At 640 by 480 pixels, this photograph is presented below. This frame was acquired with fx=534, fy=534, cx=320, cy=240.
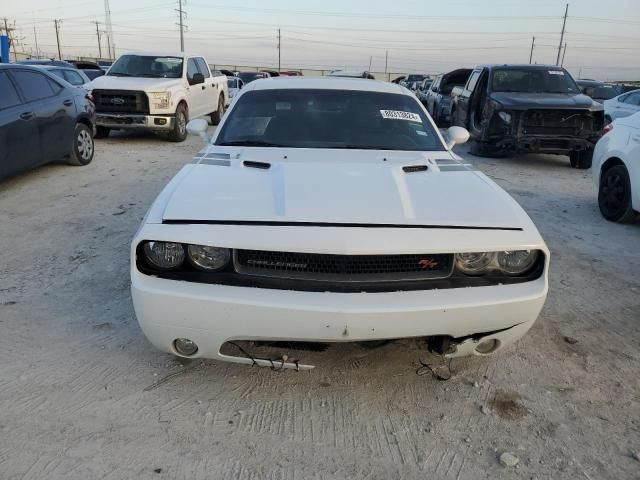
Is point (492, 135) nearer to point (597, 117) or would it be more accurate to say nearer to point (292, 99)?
point (597, 117)

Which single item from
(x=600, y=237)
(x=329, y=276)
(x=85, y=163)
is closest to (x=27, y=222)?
(x=85, y=163)

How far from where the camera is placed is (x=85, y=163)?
8.85m

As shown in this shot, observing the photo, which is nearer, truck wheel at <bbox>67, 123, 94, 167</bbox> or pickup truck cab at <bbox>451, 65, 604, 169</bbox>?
truck wheel at <bbox>67, 123, 94, 167</bbox>

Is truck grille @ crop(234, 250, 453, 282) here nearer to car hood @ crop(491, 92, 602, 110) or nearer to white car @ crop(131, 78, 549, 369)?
white car @ crop(131, 78, 549, 369)

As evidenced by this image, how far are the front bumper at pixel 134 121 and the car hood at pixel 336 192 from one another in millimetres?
8126

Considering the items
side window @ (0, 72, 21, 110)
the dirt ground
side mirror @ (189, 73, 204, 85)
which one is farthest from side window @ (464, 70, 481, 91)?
side window @ (0, 72, 21, 110)

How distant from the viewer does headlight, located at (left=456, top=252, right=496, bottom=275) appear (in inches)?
101

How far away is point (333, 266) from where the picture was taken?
97.1 inches

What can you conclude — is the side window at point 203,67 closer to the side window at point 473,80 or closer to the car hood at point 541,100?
the side window at point 473,80

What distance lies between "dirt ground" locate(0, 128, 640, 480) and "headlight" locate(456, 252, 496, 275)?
47 cm

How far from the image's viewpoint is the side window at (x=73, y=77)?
12.9 m

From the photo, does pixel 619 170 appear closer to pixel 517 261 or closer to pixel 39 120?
Result: pixel 517 261

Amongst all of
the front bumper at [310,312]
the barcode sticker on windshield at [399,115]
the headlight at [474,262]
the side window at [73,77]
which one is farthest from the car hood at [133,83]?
the headlight at [474,262]

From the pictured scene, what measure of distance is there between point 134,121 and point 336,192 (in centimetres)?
940
